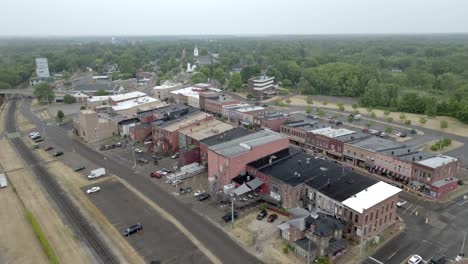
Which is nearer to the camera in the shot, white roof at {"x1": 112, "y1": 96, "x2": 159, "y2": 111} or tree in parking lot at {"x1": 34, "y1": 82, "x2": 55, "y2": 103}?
white roof at {"x1": 112, "y1": 96, "x2": 159, "y2": 111}

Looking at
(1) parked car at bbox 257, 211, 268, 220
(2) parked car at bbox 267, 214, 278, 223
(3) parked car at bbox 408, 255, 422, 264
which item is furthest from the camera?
(1) parked car at bbox 257, 211, 268, 220

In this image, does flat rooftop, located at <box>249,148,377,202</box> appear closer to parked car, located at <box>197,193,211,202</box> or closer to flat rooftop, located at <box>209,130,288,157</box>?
flat rooftop, located at <box>209,130,288,157</box>

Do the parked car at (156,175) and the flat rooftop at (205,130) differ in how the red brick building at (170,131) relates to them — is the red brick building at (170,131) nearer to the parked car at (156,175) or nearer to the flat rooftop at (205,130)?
the flat rooftop at (205,130)

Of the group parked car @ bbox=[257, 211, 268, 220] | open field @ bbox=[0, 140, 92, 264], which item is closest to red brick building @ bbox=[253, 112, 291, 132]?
parked car @ bbox=[257, 211, 268, 220]

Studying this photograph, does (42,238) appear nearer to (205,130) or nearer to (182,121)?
(205,130)

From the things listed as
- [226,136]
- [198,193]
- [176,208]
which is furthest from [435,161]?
[176,208]

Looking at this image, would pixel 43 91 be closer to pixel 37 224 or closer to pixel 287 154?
pixel 37 224
